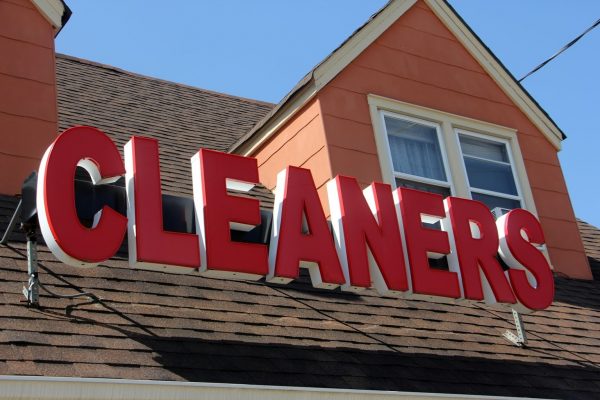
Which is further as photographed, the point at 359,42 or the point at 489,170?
the point at 489,170

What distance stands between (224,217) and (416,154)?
342 cm

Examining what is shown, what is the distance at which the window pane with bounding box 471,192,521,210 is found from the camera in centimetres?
983

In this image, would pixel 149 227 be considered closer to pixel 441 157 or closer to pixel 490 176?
pixel 441 157

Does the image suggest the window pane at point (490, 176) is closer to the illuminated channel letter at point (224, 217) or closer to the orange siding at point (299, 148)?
the orange siding at point (299, 148)

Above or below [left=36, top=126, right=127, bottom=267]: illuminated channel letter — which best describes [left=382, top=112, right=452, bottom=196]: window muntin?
above

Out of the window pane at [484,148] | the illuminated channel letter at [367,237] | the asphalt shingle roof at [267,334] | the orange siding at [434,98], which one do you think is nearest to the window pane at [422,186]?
the orange siding at [434,98]

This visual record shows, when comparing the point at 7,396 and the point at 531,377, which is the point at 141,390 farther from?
the point at 531,377

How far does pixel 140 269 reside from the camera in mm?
6688

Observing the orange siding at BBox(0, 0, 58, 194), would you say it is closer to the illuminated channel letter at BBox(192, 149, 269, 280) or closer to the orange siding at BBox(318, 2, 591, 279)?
the illuminated channel letter at BBox(192, 149, 269, 280)

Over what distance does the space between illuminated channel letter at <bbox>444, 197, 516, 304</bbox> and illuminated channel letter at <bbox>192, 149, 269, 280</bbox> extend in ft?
6.19

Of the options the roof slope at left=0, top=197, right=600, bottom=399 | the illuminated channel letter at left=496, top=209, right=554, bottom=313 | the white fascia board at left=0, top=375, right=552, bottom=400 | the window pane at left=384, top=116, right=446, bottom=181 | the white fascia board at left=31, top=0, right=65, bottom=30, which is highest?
the white fascia board at left=31, top=0, right=65, bottom=30

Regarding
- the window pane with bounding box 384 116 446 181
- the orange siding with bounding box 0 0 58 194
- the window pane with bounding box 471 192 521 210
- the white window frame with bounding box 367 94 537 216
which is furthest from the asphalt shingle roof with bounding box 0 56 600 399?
the window pane with bounding box 384 116 446 181

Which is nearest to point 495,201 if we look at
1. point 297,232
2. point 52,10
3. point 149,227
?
point 297,232

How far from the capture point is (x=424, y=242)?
7.69m
